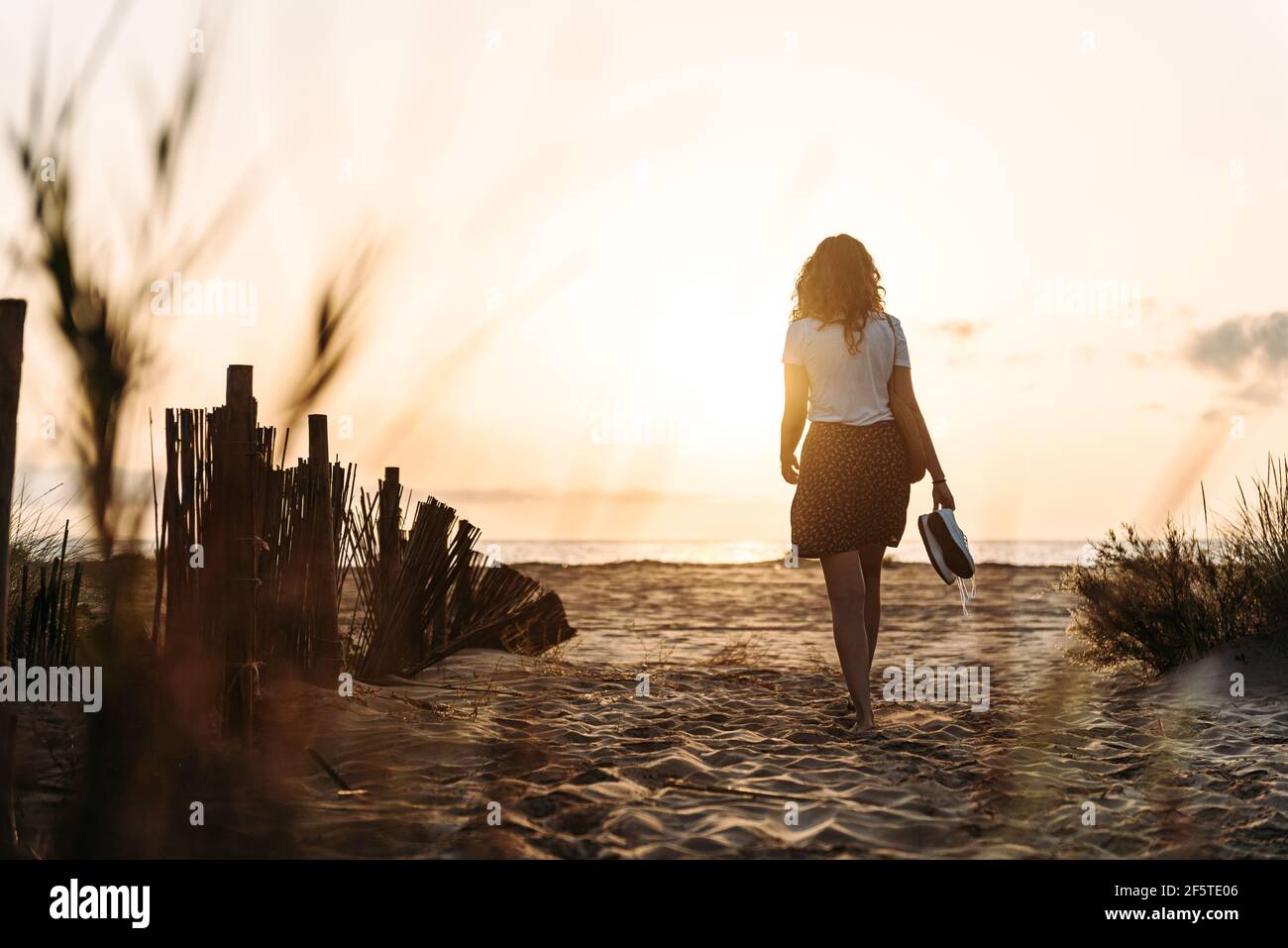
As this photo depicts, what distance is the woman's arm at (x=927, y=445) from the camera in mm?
3617

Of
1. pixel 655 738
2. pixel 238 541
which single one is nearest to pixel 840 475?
pixel 655 738

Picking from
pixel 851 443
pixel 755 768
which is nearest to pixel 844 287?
pixel 851 443

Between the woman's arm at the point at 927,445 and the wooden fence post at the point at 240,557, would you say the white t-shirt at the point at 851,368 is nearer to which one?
the woman's arm at the point at 927,445

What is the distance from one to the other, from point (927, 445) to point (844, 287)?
643 millimetres

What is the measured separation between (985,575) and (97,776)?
1468cm

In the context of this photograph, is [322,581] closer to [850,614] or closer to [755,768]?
[755,768]

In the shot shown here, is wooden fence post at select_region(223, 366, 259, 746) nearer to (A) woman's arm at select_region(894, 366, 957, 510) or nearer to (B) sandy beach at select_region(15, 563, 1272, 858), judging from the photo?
(B) sandy beach at select_region(15, 563, 1272, 858)

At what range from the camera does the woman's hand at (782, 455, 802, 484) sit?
369 cm

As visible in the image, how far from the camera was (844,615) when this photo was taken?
11.4 feet

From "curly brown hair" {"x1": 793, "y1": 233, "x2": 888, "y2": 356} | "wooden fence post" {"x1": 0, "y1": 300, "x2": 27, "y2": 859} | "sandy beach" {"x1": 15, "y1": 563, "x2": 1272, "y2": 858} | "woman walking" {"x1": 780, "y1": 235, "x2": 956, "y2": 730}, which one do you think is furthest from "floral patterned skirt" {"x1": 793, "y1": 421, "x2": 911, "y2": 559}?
"wooden fence post" {"x1": 0, "y1": 300, "x2": 27, "y2": 859}

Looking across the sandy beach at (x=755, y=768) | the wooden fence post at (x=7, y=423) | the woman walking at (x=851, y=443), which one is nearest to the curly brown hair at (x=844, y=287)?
the woman walking at (x=851, y=443)

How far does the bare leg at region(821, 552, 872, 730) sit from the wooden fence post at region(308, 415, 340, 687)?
192 centimetres

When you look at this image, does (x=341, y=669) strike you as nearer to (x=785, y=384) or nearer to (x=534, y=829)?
(x=534, y=829)
